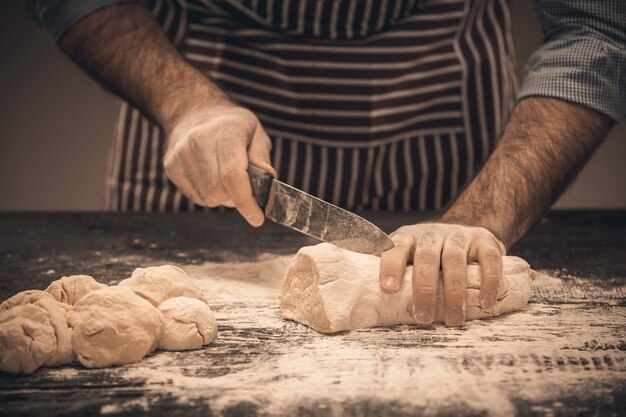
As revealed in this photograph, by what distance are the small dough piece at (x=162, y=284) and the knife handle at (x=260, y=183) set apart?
0.89 feet

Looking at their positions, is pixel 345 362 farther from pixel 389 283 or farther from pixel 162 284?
pixel 162 284

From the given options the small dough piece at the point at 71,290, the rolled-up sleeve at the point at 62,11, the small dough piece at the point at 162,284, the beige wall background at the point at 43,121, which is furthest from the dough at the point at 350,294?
the beige wall background at the point at 43,121

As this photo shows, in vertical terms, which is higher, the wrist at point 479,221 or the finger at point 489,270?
the wrist at point 479,221

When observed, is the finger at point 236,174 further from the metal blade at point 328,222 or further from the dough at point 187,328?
the dough at point 187,328

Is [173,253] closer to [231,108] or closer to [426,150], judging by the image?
[231,108]

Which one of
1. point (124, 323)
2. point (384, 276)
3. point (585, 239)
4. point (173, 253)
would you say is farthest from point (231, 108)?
point (585, 239)

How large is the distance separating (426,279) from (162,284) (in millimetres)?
504

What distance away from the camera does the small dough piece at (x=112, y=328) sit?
1201 millimetres

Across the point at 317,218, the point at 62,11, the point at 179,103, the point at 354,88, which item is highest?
the point at 62,11

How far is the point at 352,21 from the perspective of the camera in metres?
2.38

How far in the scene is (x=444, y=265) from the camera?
1437mm

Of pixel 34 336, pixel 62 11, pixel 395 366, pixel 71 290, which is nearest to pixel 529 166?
pixel 395 366

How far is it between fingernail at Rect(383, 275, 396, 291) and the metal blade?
93 millimetres

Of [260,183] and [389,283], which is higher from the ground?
[260,183]
